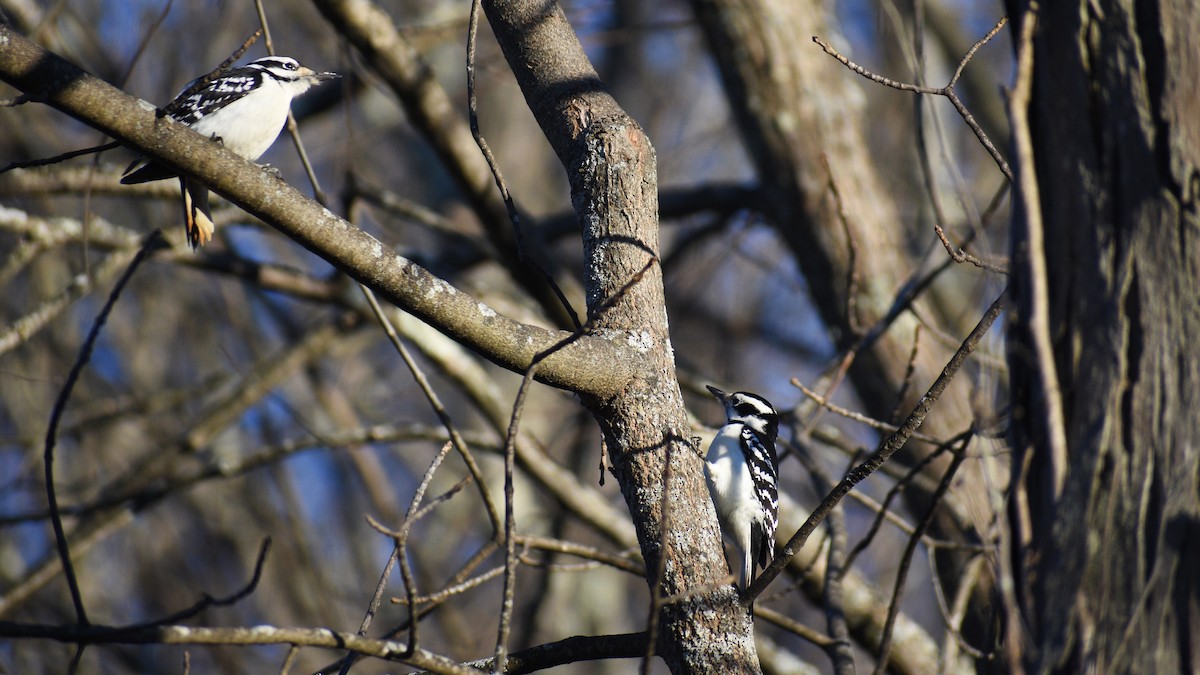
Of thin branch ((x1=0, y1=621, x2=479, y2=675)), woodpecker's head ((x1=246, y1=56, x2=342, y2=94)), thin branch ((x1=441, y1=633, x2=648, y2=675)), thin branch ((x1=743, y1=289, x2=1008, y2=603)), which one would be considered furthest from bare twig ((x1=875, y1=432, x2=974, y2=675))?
woodpecker's head ((x1=246, y1=56, x2=342, y2=94))

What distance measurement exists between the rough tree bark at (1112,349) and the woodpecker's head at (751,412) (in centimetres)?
343

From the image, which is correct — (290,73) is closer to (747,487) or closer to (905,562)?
(747,487)

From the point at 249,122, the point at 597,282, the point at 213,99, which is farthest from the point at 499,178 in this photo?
the point at 213,99

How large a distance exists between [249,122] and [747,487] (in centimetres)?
288

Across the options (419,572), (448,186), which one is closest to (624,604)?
(419,572)

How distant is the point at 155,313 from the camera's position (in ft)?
38.8

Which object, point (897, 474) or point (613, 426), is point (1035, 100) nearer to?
point (613, 426)

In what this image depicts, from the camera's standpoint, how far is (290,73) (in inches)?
182

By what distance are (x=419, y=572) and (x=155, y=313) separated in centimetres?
485

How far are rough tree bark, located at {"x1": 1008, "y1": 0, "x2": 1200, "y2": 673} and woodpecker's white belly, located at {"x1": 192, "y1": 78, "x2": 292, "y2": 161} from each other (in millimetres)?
3357

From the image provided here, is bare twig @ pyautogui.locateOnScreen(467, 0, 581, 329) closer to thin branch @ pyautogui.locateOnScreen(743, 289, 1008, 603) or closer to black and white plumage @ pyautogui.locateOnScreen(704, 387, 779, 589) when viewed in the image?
thin branch @ pyautogui.locateOnScreen(743, 289, 1008, 603)

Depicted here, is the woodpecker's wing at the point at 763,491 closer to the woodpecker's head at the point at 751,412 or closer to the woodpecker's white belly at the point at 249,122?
the woodpecker's head at the point at 751,412

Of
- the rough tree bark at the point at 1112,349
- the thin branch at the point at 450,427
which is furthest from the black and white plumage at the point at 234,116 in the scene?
the rough tree bark at the point at 1112,349

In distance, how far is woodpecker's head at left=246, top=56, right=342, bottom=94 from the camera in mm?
4527
